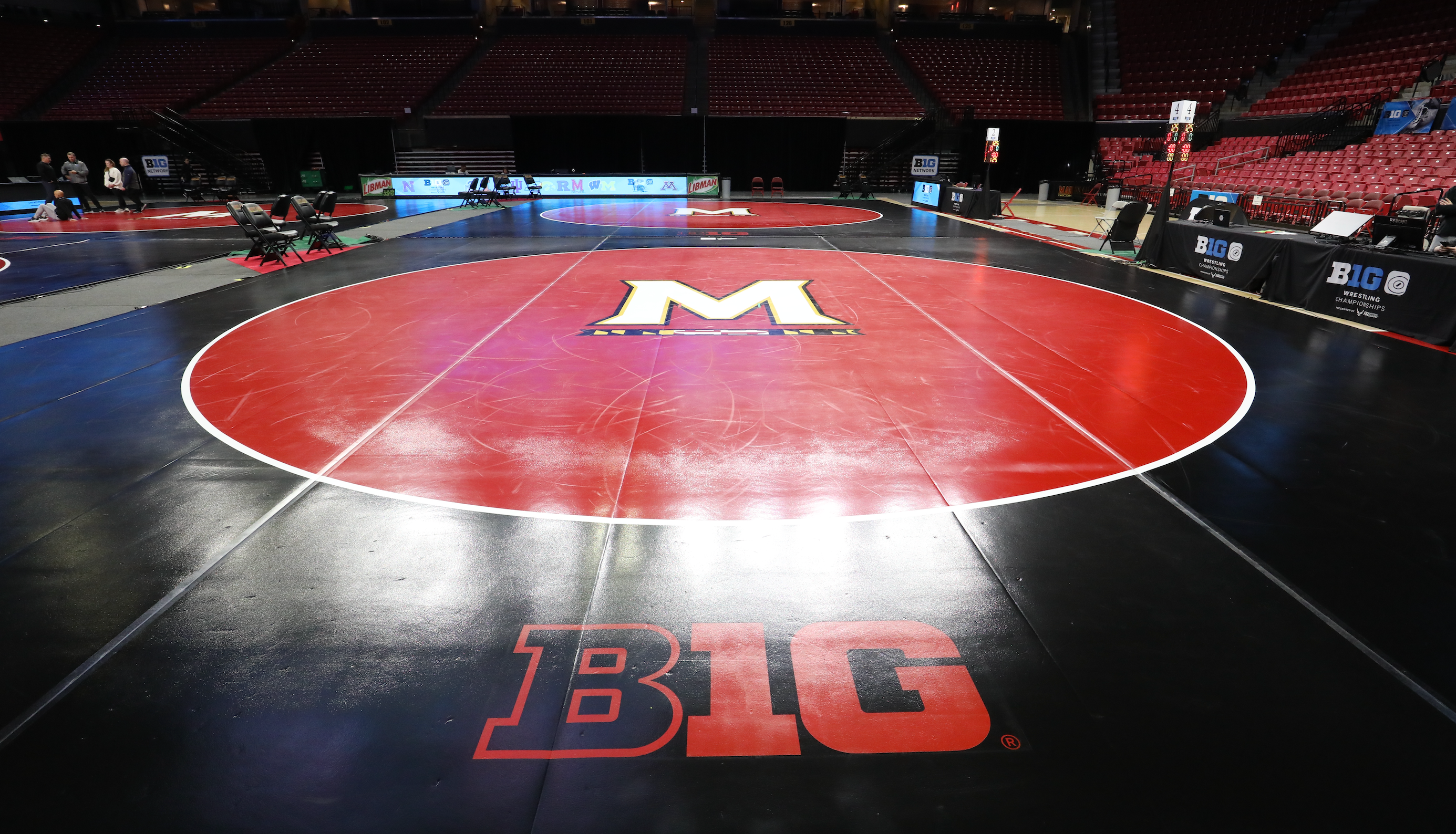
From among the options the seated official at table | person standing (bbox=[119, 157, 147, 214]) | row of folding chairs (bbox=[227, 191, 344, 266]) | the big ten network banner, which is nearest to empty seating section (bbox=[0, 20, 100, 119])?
person standing (bbox=[119, 157, 147, 214])

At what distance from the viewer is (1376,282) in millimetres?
9156

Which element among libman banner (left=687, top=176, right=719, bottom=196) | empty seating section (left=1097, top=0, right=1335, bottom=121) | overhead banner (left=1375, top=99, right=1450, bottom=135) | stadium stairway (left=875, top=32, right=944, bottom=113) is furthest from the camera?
stadium stairway (left=875, top=32, right=944, bottom=113)

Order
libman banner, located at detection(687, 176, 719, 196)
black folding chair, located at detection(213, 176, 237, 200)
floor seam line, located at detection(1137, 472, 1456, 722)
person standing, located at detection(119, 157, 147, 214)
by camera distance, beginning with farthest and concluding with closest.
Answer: libman banner, located at detection(687, 176, 719, 196) < black folding chair, located at detection(213, 176, 237, 200) < person standing, located at detection(119, 157, 147, 214) < floor seam line, located at detection(1137, 472, 1456, 722)

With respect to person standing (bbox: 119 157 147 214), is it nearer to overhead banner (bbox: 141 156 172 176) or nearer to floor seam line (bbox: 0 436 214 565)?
overhead banner (bbox: 141 156 172 176)

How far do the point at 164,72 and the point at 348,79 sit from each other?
916 cm

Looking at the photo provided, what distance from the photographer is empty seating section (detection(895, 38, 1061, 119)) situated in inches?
1352

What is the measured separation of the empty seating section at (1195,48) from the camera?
29.0 m

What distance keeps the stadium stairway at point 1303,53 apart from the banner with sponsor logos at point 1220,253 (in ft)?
65.5

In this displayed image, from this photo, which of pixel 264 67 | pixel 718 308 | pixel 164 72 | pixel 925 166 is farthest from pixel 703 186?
pixel 164 72

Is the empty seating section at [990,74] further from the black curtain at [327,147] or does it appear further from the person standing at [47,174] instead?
the person standing at [47,174]

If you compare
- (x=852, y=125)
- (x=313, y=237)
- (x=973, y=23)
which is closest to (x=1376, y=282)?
(x=313, y=237)

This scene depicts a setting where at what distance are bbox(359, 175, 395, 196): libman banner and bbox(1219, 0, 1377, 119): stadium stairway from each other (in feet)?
110

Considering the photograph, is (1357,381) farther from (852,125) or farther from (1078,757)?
(852,125)

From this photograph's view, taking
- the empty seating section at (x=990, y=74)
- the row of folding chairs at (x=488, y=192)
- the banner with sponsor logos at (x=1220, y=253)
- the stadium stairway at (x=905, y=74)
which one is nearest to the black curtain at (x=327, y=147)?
the row of folding chairs at (x=488, y=192)
